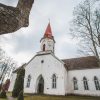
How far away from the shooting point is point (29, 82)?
25297mm

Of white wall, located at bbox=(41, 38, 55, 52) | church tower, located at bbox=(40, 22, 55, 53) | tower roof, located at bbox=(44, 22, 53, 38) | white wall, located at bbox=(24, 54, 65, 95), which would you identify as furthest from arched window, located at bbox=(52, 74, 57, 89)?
tower roof, located at bbox=(44, 22, 53, 38)

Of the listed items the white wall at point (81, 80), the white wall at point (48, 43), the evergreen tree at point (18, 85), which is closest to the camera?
the evergreen tree at point (18, 85)

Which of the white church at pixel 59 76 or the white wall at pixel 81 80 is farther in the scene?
the white church at pixel 59 76

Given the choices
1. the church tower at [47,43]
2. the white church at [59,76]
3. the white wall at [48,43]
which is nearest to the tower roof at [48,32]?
the church tower at [47,43]

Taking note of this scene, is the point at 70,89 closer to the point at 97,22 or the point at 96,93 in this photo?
the point at 96,93

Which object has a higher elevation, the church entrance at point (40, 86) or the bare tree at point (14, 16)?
the bare tree at point (14, 16)

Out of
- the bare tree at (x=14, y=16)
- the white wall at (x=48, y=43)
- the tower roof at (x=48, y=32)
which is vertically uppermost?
the tower roof at (x=48, y=32)

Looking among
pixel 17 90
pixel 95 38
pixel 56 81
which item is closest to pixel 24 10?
pixel 95 38

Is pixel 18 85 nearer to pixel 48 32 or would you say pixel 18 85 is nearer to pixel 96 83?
pixel 96 83

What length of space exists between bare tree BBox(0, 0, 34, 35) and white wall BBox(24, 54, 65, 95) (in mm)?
20711

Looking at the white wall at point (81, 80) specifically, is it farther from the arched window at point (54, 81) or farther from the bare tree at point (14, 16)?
the bare tree at point (14, 16)

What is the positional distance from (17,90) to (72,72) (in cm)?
1211

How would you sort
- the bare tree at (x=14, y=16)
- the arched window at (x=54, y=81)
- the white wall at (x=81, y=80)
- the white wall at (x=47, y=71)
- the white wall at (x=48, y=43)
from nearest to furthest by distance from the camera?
the bare tree at (x=14, y=16) < the white wall at (x=81, y=80) < the white wall at (x=47, y=71) < the arched window at (x=54, y=81) < the white wall at (x=48, y=43)

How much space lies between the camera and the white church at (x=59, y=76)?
73.8 feet
